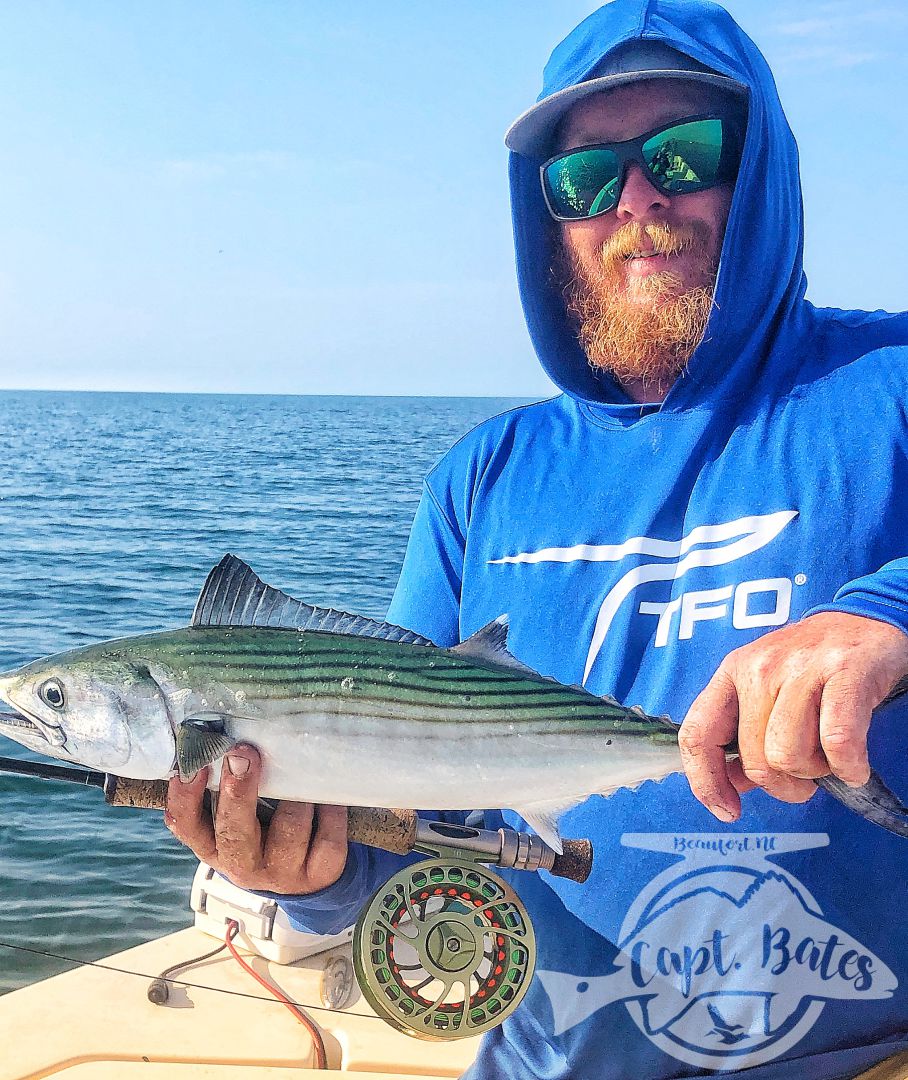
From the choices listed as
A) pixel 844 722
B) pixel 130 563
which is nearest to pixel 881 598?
pixel 844 722

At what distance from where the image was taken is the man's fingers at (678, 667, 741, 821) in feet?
6.90

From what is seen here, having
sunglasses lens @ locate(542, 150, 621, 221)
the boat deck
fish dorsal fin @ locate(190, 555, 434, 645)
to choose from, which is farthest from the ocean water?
sunglasses lens @ locate(542, 150, 621, 221)

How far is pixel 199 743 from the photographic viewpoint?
7.89ft

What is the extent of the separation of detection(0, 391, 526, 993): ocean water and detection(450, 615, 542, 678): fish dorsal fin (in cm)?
613

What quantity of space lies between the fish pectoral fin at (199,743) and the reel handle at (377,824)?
0.68ft

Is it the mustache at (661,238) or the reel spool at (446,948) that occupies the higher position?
the mustache at (661,238)

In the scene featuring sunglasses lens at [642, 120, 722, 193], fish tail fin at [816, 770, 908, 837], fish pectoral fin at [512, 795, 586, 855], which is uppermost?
sunglasses lens at [642, 120, 722, 193]

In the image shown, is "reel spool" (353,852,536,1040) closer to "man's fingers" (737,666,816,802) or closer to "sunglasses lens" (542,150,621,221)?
"man's fingers" (737,666,816,802)

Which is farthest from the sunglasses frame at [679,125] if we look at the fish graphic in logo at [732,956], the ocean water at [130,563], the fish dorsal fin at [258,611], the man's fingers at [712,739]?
the ocean water at [130,563]

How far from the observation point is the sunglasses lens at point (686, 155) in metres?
3.34

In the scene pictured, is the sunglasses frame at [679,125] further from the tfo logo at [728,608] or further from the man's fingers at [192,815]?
the man's fingers at [192,815]

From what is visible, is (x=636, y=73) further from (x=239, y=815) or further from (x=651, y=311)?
(x=239, y=815)

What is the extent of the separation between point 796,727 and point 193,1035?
366cm

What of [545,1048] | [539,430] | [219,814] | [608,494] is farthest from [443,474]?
[545,1048]
